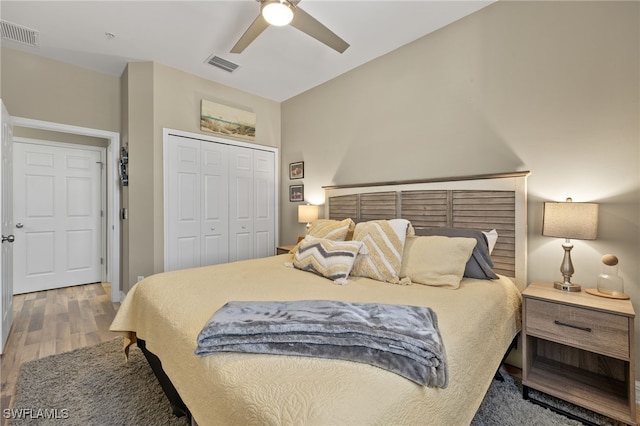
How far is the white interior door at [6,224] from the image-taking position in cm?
231

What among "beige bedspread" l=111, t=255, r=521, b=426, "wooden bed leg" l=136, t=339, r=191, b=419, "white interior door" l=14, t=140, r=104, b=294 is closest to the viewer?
"beige bedspread" l=111, t=255, r=521, b=426

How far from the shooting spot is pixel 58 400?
1.70m

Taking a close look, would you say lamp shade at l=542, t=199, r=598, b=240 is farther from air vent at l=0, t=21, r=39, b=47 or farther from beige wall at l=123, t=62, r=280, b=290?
air vent at l=0, t=21, r=39, b=47

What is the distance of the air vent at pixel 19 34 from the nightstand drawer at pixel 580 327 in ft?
14.9

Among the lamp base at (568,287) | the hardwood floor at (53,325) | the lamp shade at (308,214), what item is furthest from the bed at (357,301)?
the hardwood floor at (53,325)

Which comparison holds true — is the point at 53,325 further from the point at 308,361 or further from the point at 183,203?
the point at 308,361

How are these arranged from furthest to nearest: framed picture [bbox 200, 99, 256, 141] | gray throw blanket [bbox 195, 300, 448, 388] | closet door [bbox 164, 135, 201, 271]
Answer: framed picture [bbox 200, 99, 256, 141] < closet door [bbox 164, 135, 201, 271] < gray throw blanket [bbox 195, 300, 448, 388]

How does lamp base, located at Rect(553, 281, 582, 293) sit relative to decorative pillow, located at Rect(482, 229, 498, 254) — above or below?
below

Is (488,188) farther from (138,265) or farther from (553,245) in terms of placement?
(138,265)

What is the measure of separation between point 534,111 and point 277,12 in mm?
1909

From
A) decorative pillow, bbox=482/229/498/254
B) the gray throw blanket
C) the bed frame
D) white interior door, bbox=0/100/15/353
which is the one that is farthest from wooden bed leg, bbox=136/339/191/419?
decorative pillow, bbox=482/229/498/254

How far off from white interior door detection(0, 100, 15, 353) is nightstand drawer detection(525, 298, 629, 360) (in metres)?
3.88

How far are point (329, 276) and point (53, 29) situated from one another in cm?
329

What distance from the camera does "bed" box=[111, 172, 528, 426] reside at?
0.79 metres
